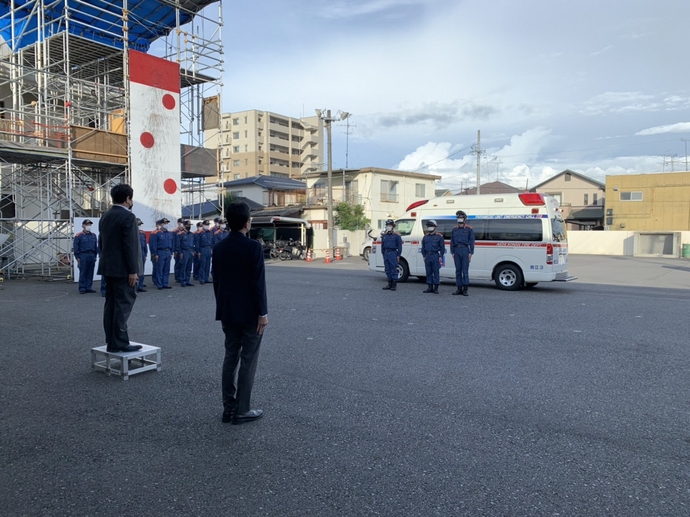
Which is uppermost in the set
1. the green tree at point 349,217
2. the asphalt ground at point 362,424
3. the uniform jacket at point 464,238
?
the green tree at point 349,217

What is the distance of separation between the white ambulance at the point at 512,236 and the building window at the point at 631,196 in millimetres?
34547

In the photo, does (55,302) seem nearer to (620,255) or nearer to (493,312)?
(493,312)

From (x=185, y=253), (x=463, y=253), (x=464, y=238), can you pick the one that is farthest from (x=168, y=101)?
(x=463, y=253)

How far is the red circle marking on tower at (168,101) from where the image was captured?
1848cm

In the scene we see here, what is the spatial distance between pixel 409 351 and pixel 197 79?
18.7 metres

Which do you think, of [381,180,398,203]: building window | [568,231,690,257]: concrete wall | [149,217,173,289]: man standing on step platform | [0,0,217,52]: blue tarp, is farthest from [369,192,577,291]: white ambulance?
[568,231,690,257]: concrete wall

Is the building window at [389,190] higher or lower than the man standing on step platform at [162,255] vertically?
higher

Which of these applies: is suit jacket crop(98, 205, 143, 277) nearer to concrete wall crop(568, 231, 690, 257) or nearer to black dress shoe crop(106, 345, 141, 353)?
black dress shoe crop(106, 345, 141, 353)

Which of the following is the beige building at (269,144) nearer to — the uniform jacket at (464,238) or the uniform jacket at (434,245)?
the uniform jacket at (434,245)

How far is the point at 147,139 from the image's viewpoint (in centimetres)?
1794

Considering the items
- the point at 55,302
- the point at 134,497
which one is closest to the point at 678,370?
the point at 134,497

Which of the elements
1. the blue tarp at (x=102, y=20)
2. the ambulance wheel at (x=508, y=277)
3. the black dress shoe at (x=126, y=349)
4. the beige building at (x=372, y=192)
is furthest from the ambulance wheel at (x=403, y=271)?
the beige building at (x=372, y=192)

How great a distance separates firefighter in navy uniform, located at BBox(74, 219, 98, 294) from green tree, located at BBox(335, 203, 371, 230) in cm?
2563

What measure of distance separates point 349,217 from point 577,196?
28.8 meters
